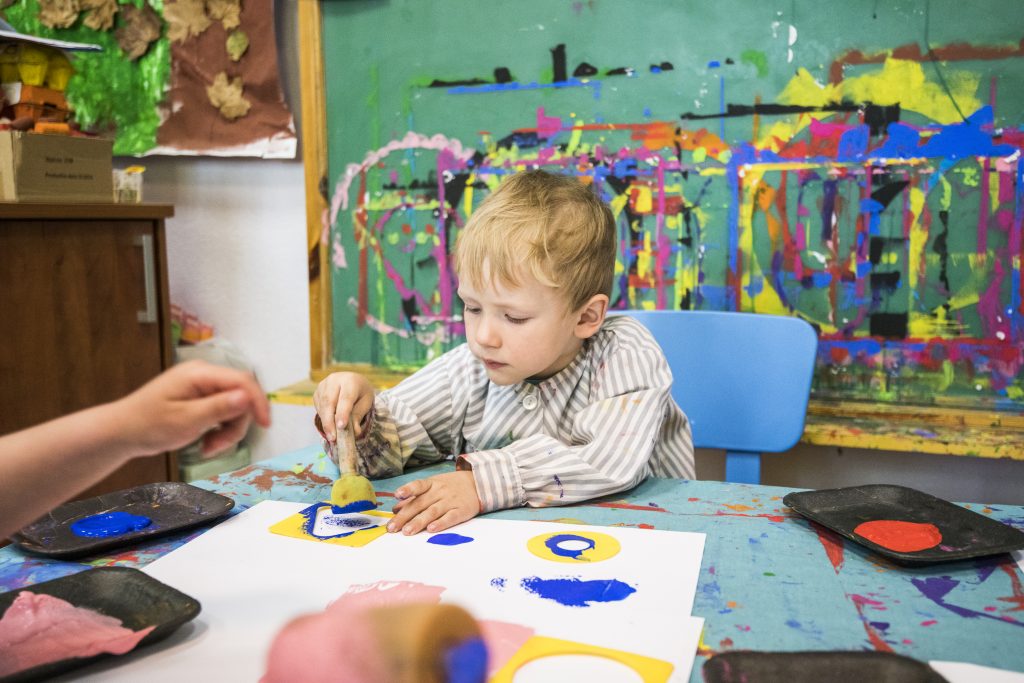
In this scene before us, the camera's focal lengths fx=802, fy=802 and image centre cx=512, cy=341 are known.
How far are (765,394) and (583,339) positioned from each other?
1.10ft

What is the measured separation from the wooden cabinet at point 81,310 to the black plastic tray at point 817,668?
146 centimetres

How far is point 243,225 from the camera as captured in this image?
6.40 feet

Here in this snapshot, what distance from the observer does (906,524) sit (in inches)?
28.1

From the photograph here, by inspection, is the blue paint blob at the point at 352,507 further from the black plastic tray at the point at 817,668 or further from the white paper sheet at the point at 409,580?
the black plastic tray at the point at 817,668

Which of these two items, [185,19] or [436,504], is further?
[185,19]

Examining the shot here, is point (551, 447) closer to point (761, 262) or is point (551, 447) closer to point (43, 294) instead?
point (761, 262)

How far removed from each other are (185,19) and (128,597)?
1.63 meters

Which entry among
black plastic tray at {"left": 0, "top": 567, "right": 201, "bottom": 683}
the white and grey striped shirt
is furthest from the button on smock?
black plastic tray at {"left": 0, "top": 567, "right": 201, "bottom": 683}

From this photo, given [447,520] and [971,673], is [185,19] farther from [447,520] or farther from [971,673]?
[971,673]

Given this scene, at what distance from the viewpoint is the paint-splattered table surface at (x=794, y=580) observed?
524 mm

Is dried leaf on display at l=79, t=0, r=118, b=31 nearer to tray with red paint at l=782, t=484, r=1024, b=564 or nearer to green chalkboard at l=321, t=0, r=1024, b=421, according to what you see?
green chalkboard at l=321, t=0, r=1024, b=421

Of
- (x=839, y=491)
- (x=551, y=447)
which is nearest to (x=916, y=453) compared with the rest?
(x=839, y=491)

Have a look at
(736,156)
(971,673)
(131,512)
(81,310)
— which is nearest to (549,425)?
(131,512)

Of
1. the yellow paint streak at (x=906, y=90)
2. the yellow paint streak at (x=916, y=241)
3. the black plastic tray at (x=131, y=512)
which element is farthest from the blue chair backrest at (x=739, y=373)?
the black plastic tray at (x=131, y=512)
